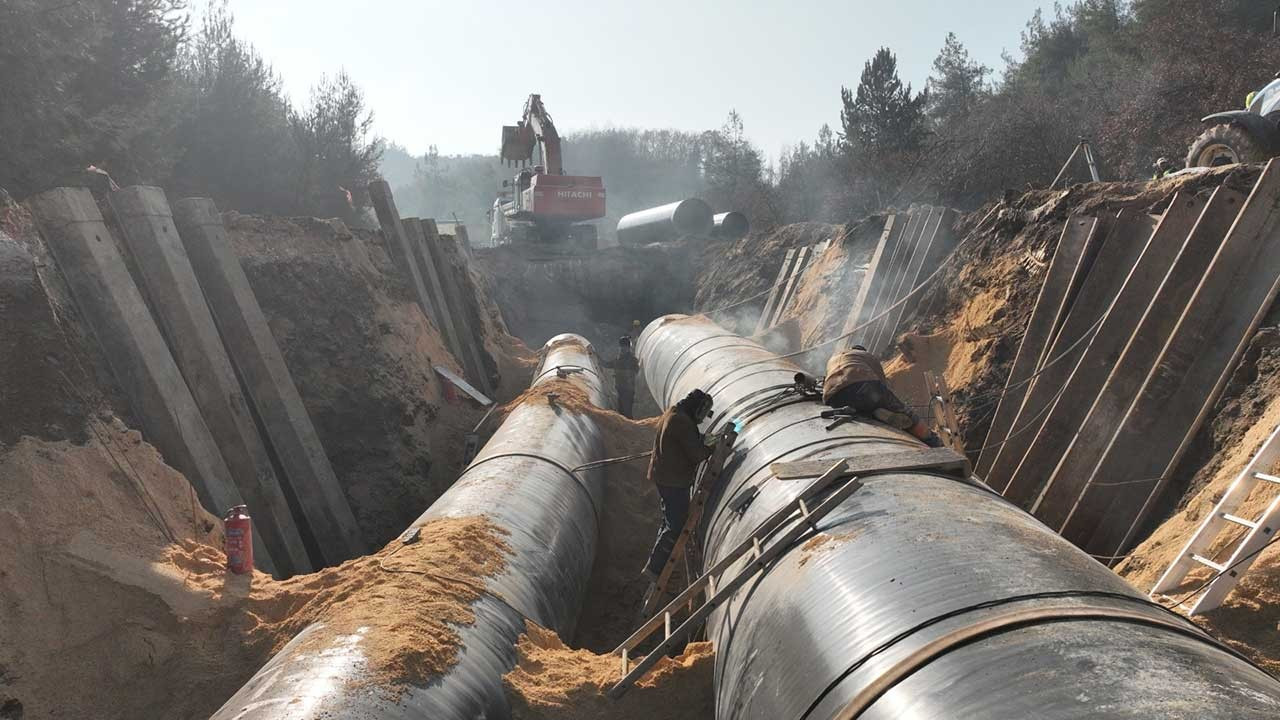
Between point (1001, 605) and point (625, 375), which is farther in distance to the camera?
point (625, 375)

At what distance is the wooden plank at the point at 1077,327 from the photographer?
759 cm

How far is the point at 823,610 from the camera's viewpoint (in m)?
3.80

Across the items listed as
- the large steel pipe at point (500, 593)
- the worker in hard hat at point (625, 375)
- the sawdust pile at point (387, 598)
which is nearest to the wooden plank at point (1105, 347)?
the large steel pipe at point (500, 593)

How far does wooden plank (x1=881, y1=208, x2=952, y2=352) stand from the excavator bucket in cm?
1576

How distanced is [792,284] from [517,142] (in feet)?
39.2

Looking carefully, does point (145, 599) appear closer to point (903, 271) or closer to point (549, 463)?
point (549, 463)

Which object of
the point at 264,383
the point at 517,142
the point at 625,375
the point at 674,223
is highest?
the point at 517,142

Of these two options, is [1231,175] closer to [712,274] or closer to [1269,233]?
[1269,233]

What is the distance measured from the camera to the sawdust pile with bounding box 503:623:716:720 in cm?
445

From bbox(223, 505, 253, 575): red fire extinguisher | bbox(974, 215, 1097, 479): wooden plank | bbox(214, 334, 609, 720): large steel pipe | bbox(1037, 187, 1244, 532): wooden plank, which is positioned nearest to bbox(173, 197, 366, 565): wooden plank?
bbox(214, 334, 609, 720): large steel pipe

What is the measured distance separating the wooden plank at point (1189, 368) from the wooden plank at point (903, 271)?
5.04 m

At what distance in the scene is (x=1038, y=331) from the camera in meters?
8.20

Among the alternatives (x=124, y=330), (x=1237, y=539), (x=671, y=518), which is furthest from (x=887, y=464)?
(x=124, y=330)

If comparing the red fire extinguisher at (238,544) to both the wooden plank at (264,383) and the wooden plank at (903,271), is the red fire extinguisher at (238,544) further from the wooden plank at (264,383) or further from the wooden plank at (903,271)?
the wooden plank at (903,271)
